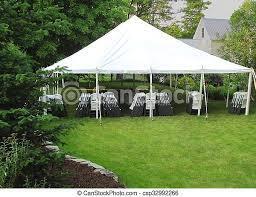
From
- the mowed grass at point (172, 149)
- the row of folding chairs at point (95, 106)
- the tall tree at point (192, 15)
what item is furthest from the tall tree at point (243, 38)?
the tall tree at point (192, 15)

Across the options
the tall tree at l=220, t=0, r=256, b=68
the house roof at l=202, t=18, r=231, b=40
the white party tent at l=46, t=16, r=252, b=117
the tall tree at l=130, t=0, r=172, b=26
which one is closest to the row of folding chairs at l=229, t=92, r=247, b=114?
the white party tent at l=46, t=16, r=252, b=117

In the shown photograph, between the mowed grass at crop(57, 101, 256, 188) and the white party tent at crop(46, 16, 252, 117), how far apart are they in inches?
62.0

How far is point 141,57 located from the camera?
16.4 m

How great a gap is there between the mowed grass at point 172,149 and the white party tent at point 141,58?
62.0 inches

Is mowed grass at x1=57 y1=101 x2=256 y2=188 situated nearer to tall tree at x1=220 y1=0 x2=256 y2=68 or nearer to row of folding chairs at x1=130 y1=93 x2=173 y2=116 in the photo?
row of folding chairs at x1=130 y1=93 x2=173 y2=116

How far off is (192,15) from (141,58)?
129ft

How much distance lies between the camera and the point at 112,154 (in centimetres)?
1020

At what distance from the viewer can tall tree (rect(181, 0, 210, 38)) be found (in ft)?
171

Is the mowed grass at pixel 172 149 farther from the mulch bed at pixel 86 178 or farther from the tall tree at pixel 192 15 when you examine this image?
the tall tree at pixel 192 15

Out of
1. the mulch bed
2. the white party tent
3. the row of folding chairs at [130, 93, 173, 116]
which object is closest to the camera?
the mulch bed

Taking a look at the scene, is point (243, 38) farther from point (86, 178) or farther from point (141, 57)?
point (86, 178)

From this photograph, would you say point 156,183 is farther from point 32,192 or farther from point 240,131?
point 240,131

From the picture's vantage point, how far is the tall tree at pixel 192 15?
5216 cm

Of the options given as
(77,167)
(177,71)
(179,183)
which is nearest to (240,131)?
(177,71)
